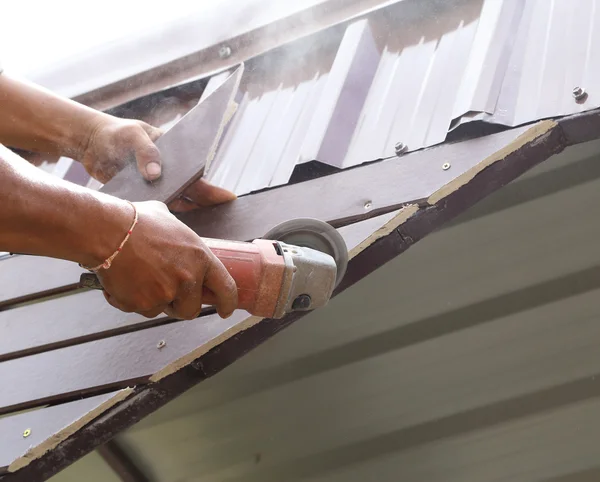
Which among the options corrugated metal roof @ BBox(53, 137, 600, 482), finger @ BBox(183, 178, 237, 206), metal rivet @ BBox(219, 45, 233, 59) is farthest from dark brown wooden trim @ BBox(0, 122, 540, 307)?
metal rivet @ BBox(219, 45, 233, 59)

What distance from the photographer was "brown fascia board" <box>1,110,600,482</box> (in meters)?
1.37

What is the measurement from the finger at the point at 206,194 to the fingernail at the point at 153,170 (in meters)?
0.09

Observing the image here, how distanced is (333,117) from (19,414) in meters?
1.10

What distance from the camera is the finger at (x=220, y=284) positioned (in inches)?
49.3

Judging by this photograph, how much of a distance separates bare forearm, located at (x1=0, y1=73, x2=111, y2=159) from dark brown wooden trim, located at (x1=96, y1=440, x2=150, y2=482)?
1125 mm

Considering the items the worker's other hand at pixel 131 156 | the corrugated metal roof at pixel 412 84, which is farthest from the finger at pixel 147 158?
the corrugated metal roof at pixel 412 84

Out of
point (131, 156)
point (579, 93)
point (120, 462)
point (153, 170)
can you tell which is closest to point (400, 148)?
point (579, 93)

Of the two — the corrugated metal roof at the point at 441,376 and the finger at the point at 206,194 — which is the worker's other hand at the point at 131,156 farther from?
the corrugated metal roof at the point at 441,376

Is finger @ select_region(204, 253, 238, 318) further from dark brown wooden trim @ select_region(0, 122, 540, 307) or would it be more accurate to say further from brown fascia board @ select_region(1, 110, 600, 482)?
dark brown wooden trim @ select_region(0, 122, 540, 307)

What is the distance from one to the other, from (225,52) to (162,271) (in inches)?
51.1

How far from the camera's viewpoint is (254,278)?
129 centimetres

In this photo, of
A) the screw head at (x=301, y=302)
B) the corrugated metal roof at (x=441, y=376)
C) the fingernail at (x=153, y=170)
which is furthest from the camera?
the corrugated metal roof at (x=441, y=376)

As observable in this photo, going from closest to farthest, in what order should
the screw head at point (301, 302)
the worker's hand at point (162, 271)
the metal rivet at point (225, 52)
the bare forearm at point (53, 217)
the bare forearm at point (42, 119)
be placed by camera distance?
the bare forearm at point (53, 217) → the worker's hand at point (162, 271) → the screw head at point (301, 302) → the bare forearm at point (42, 119) → the metal rivet at point (225, 52)

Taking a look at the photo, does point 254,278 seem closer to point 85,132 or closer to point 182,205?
point 182,205
